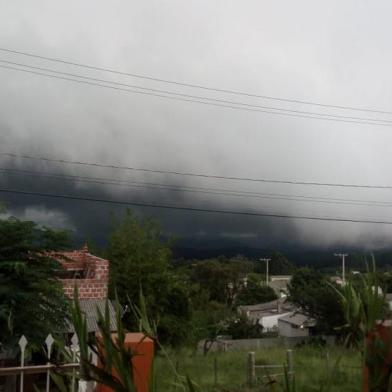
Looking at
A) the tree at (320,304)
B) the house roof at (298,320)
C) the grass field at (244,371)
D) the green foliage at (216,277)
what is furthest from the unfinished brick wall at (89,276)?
the green foliage at (216,277)

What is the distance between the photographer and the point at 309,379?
7.72m

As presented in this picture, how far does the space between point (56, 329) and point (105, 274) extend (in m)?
7.93

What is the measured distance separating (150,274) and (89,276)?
132 inches

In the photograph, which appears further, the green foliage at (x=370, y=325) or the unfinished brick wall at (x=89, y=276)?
the unfinished brick wall at (x=89, y=276)

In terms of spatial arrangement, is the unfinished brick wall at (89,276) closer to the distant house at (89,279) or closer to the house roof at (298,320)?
the distant house at (89,279)

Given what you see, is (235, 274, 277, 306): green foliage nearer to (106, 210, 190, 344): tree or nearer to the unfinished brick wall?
(106, 210, 190, 344): tree

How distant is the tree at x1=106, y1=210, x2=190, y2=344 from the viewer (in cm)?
1928

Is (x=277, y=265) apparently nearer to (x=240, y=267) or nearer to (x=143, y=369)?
(x=240, y=267)

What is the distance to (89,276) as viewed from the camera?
1697 cm

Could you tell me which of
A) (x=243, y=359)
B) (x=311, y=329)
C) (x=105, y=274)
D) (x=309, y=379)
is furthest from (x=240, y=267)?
(x=309, y=379)

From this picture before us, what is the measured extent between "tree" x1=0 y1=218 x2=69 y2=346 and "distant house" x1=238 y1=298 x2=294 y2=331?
120ft

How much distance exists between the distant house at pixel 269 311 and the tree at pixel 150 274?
2448cm

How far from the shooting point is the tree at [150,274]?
759 inches

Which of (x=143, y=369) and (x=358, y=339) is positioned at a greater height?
(x=358, y=339)
